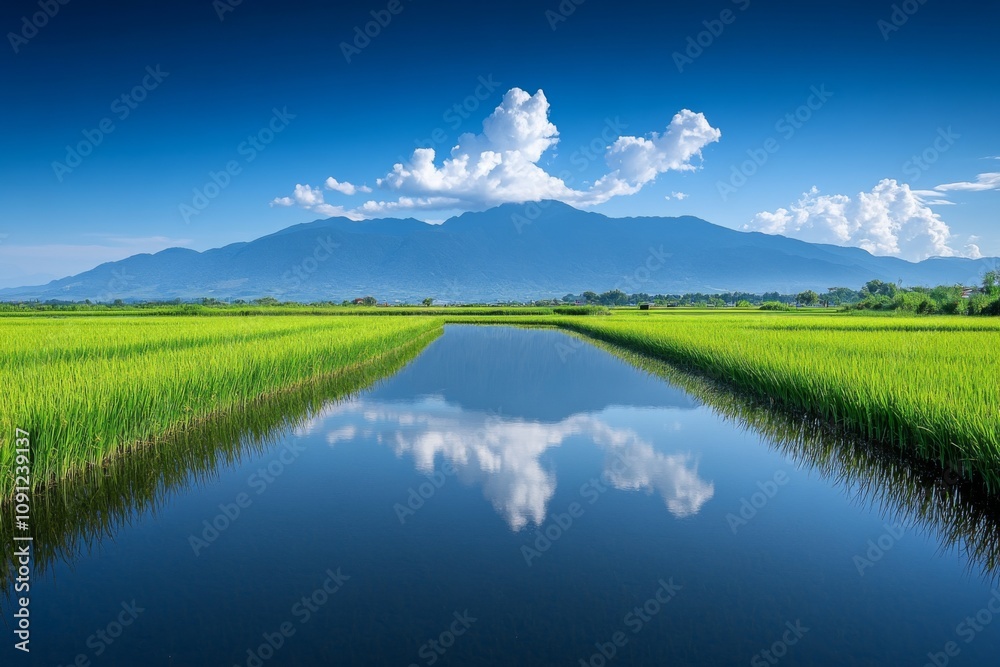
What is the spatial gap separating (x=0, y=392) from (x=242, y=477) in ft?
9.81

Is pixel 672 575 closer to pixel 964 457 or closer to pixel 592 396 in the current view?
pixel 964 457

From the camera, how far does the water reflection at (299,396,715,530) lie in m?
5.51

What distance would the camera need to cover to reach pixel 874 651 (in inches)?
119

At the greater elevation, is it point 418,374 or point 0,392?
point 0,392

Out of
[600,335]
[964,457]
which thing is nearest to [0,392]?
[964,457]
